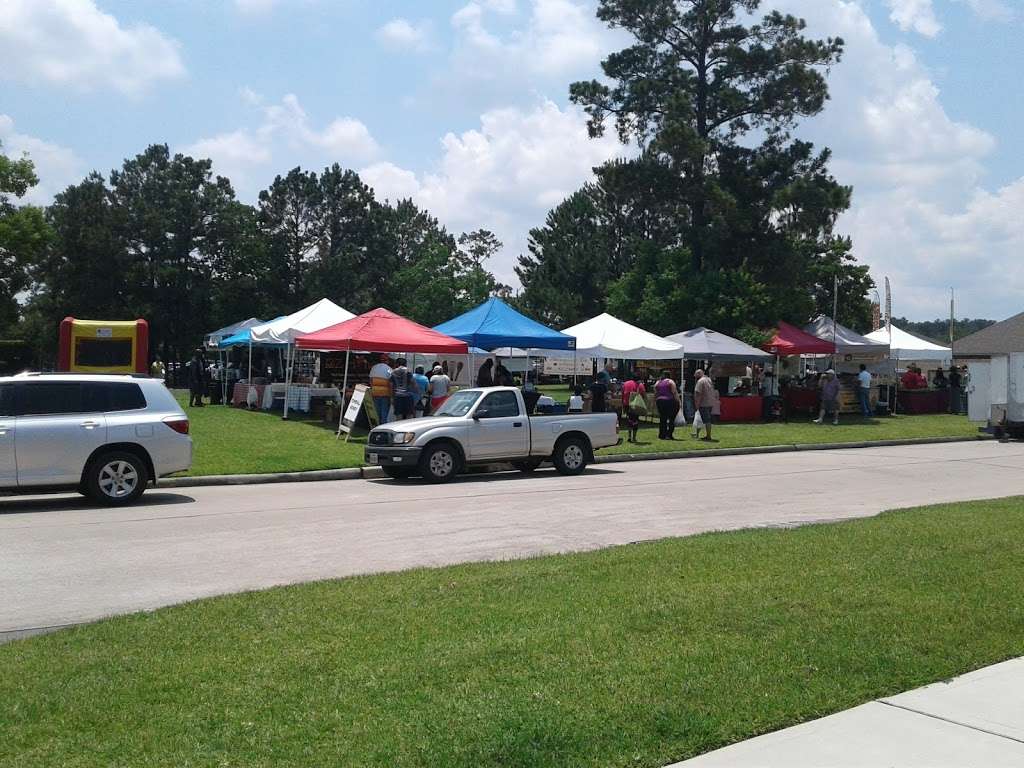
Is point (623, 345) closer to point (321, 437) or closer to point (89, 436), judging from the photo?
point (321, 437)

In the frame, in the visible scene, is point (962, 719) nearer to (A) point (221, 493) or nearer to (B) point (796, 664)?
(B) point (796, 664)

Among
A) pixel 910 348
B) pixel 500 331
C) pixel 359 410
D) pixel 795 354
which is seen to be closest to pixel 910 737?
pixel 359 410

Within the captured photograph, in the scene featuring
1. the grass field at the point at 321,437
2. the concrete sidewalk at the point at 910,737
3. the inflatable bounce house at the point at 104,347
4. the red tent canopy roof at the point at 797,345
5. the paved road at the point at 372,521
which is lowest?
the concrete sidewalk at the point at 910,737

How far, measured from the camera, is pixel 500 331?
26.2 m

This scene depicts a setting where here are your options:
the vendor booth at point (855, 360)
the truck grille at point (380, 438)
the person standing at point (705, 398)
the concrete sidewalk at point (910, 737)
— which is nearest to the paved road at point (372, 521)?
the truck grille at point (380, 438)

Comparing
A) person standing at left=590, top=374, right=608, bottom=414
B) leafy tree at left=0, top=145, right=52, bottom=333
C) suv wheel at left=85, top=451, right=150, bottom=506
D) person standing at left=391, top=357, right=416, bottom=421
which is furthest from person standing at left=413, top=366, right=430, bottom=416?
leafy tree at left=0, top=145, right=52, bottom=333

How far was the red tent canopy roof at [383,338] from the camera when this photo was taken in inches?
938

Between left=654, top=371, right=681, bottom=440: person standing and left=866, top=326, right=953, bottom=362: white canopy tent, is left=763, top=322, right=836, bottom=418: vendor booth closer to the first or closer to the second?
left=866, top=326, right=953, bottom=362: white canopy tent

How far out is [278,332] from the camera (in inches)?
1166

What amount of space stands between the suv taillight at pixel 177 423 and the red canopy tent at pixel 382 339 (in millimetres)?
9022

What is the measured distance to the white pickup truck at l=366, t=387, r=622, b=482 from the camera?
17.1 meters

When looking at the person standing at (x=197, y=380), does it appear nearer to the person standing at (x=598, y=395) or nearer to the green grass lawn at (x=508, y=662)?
the person standing at (x=598, y=395)

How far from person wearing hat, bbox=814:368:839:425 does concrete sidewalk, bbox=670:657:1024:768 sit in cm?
2655

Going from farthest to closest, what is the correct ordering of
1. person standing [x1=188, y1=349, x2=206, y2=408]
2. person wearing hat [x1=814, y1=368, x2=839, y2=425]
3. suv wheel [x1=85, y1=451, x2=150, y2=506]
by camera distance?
1. person standing [x1=188, y1=349, x2=206, y2=408]
2. person wearing hat [x1=814, y1=368, x2=839, y2=425]
3. suv wheel [x1=85, y1=451, x2=150, y2=506]
